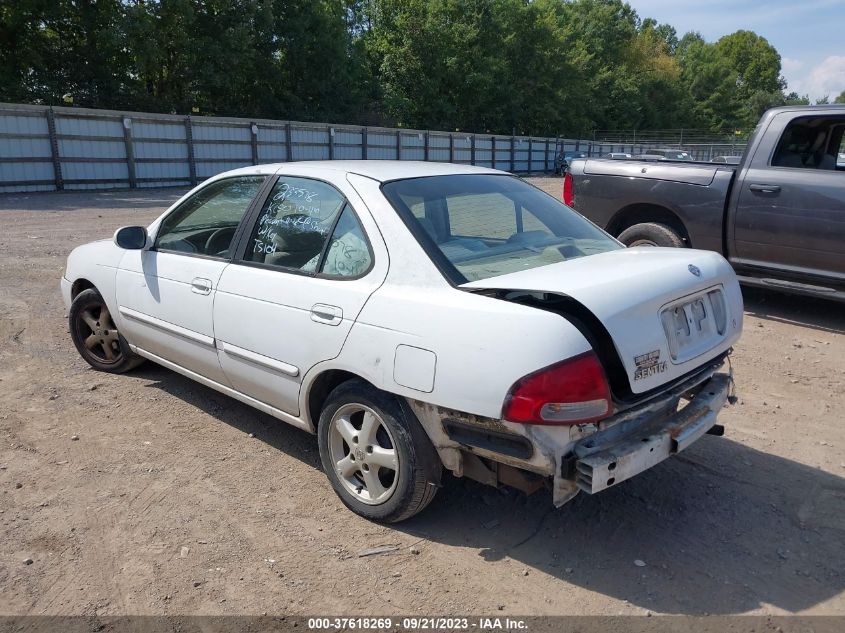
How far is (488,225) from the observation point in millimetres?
3916

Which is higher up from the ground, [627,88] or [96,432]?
[627,88]

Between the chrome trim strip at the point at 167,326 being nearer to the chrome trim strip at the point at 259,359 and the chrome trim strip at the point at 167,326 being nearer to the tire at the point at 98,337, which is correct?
the chrome trim strip at the point at 259,359

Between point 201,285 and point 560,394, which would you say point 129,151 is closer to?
point 201,285

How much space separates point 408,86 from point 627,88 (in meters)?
27.4

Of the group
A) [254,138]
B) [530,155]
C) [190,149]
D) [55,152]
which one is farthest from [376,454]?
[530,155]

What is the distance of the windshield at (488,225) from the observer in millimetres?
3209

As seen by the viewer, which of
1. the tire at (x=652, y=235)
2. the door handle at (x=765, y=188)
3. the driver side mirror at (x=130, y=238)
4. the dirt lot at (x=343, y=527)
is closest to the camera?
the dirt lot at (x=343, y=527)

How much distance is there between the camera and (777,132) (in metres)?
6.78

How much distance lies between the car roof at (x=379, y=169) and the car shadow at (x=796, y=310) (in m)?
4.34

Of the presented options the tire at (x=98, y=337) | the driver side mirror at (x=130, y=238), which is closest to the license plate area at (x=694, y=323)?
the driver side mirror at (x=130, y=238)

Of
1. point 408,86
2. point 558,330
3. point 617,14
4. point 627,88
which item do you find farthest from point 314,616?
point 617,14

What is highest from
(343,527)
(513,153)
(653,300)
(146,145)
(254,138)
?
(254,138)

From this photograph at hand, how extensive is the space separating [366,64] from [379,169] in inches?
1715

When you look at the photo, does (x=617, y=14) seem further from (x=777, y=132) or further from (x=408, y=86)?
(x=777, y=132)
